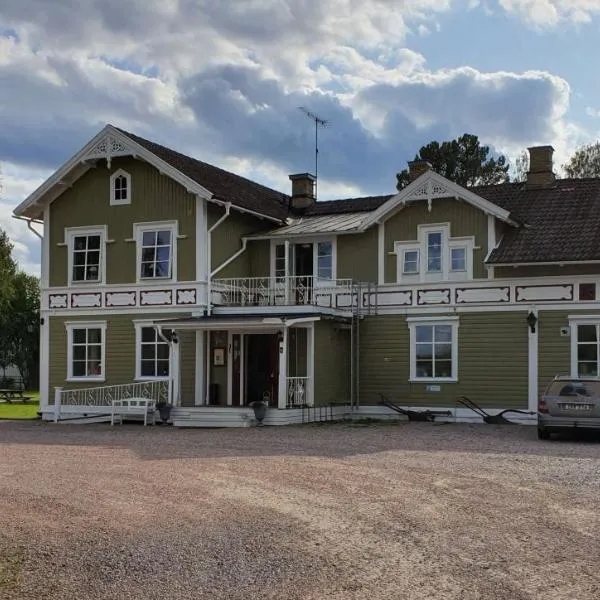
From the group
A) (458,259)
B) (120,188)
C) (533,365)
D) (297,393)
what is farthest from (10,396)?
(533,365)

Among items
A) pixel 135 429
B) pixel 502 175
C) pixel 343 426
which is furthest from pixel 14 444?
pixel 502 175

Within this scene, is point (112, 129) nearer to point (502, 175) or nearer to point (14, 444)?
point (14, 444)

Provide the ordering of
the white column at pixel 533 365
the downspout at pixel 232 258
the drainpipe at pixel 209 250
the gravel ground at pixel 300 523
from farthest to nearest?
the downspout at pixel 232 258, the drainpipe at pixel 209 250, the white column at pixel 533 365, the gravel ground at pixel 300 523

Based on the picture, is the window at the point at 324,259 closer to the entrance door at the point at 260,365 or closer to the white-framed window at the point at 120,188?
the entrance door at the point at 260,365

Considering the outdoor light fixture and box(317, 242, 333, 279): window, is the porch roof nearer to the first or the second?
box(317, 242, 333, 279): window

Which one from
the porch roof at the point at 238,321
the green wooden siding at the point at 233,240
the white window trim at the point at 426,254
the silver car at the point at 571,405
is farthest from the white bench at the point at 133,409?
the silver car at the point at 571,405

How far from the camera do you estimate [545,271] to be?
23.5 m

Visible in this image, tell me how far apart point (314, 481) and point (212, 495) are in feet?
5.92

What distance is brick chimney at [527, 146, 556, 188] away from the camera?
26.5 meters

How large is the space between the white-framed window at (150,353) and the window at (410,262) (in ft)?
23.2

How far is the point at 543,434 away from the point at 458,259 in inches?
270

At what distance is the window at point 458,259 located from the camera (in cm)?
2466

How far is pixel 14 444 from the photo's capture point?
1828 cm

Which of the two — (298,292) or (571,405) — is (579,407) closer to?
(571,405)
